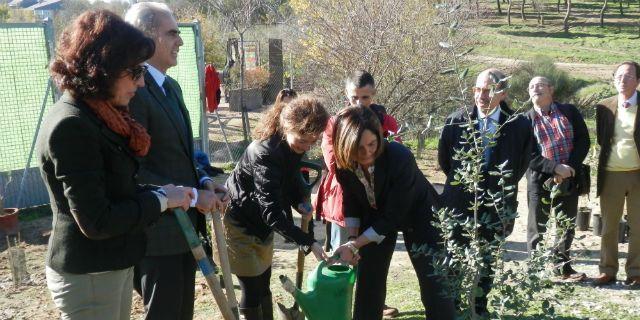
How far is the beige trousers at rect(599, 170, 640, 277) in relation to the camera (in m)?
5.34

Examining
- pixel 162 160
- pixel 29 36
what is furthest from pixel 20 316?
pixel 29 36

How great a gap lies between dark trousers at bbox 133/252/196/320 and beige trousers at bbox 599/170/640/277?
12.6 feet

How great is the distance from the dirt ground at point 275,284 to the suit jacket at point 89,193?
2.50 m

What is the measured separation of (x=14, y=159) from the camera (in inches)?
323

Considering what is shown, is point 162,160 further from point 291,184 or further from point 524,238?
point 524,238

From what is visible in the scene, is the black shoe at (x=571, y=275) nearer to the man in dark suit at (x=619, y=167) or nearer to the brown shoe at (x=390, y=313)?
the man in dark suit at (x=619, y=167)

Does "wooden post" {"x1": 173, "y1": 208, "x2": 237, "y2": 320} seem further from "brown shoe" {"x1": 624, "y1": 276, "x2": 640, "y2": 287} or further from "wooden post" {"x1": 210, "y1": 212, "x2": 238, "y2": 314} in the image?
"brown shoe" {"x1": 624, "y1": 276, "x2": 640, "y2": 287}

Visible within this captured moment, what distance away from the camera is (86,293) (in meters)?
2.33

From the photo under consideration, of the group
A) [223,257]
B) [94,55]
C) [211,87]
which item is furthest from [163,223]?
[211,87]

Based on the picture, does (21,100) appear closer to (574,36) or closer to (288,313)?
(288,313)

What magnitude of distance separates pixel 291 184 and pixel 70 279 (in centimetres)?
168

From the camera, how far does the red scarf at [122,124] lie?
2234mm

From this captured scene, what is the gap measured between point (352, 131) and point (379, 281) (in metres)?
0.88

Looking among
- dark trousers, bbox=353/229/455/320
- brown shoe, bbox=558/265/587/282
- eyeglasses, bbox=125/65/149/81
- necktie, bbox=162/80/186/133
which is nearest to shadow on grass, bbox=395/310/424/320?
dark trousers, bbox=353/229/455/320
